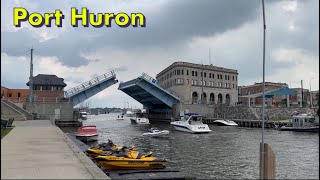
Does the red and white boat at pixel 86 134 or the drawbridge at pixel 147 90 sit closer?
the red and white boat at pixel 86 134

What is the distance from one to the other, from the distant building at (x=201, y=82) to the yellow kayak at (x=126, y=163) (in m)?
87.8

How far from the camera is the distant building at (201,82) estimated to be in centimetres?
11151

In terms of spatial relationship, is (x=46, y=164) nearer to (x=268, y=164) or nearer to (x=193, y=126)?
(x=268, y=164)

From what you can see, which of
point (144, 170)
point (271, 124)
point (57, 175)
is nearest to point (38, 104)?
point (271, 124)

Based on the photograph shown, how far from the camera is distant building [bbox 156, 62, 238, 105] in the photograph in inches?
4390

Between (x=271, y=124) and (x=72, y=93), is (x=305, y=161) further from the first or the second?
(x=72, y=93)

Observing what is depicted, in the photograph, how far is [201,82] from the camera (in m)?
117

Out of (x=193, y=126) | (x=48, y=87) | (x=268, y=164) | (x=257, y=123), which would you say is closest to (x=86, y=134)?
(x=193, y=126)

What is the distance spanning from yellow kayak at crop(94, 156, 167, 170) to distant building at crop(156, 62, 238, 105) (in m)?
87.8

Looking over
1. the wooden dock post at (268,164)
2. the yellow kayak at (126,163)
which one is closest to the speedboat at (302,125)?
the yellow kayak at (126,163)

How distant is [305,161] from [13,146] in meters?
18.5

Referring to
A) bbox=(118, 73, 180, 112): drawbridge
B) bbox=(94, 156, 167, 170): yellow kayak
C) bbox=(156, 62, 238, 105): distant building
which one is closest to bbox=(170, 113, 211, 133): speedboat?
bbox=(118, 73, 180, 112): drawbridge

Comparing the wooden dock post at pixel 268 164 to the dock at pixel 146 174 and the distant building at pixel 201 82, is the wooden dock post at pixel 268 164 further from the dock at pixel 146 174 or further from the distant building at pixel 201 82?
the distant building at pixel 201 82

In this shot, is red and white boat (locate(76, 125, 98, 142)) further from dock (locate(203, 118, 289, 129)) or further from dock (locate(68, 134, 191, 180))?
dock (locate(203, 118, 289, 129))
